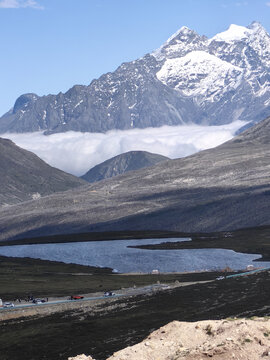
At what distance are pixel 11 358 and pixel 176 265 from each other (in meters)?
128

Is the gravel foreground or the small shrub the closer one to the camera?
the gravel foreground

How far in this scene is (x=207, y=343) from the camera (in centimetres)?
3672

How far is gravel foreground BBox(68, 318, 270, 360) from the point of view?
116 ft

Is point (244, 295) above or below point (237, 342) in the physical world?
below

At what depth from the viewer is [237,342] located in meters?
35.8

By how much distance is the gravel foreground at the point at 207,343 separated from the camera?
35312 millimetres

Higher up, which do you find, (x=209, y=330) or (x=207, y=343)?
(x=209, y=330)

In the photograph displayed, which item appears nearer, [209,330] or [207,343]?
[207,343]

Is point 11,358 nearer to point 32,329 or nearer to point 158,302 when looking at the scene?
point 32,329

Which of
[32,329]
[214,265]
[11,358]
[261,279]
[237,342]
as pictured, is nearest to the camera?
[237,342]

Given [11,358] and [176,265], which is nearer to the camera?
[11,358]

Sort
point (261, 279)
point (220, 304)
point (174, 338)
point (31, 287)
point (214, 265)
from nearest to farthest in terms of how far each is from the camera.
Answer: point (174, 338) < point (220, 304) < point (261, 279) < point (31, 287) < point (214, 265)

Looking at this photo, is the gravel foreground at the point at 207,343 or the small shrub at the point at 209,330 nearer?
the gravel foreground at the point at 207,343

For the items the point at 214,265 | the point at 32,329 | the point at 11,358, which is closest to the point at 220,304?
the point at 32,329
